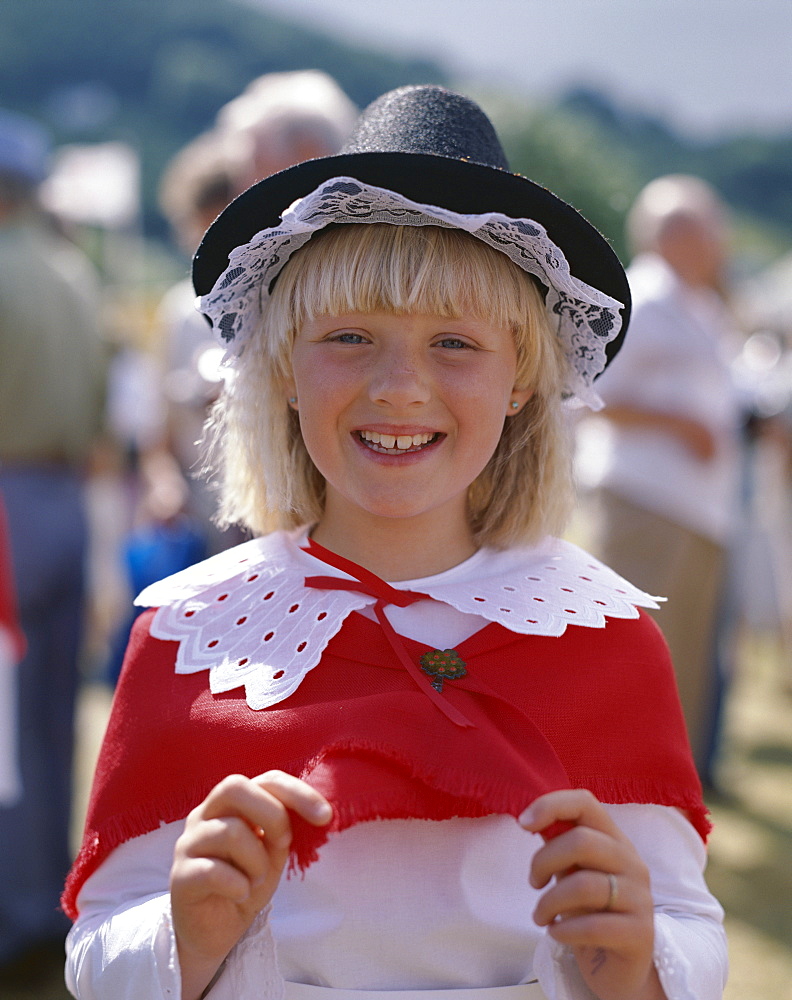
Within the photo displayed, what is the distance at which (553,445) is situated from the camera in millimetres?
1759

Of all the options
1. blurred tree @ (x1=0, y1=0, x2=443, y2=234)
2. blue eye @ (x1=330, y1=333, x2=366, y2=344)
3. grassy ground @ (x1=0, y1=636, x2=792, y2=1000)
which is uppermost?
blurred tree @ (x1=0, y1=0, x2=443, y2=234)

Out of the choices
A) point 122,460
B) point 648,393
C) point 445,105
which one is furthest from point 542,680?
point 122,460

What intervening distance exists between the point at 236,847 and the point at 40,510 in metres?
2.30

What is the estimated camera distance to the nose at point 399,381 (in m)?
1.43

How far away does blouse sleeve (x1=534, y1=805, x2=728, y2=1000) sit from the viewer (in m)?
1.32

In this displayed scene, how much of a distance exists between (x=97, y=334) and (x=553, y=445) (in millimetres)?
2195

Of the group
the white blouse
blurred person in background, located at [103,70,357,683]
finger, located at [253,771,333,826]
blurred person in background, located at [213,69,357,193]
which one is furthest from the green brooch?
blurred person in background, located at [213,69,357,193]

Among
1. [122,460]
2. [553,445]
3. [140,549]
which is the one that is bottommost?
[122,460]

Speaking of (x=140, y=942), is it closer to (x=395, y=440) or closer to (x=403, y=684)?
(x=403, y=684)

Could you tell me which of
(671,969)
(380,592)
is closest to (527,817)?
(671,969)

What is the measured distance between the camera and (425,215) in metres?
1.48

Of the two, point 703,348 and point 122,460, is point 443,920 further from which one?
point 122,460

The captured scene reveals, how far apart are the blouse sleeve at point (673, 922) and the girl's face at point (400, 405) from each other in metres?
0.50

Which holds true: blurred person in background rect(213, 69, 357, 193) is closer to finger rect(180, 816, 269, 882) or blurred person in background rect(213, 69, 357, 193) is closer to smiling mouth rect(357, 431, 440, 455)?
smiling mouth rect(357, 431, 440, 455)
